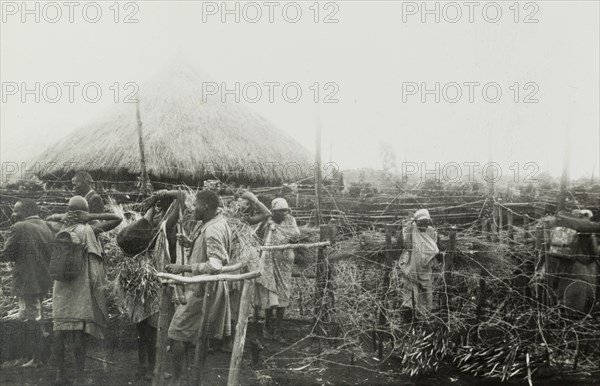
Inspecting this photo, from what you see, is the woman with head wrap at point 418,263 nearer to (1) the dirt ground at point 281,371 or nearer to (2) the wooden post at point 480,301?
(2) the wooden post at point 480,301

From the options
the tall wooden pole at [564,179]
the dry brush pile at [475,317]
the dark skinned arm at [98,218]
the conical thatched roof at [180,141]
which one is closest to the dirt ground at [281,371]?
the dry brush pile at [475,317]

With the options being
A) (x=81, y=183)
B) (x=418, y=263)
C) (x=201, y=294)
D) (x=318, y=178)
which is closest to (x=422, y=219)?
(x=418, y=263)

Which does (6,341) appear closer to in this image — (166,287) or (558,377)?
(166,287)

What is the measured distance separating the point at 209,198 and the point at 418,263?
2675 mm

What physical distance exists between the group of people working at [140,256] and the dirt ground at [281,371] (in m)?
0.28

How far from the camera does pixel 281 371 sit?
520cm

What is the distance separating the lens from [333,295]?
5.41 meters

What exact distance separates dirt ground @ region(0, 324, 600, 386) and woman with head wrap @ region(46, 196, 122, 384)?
17.2 inches

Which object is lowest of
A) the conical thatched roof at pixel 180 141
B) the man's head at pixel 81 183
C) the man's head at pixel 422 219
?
the man's head at pixel 422 219

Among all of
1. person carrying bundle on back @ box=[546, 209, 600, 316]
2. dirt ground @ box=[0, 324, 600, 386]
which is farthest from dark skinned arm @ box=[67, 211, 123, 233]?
person carrying bundle on back @ box=[546, 209, 600, 316]

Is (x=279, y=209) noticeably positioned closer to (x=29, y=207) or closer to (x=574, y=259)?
(x=29, y=207)

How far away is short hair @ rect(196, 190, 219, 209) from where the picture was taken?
428cm

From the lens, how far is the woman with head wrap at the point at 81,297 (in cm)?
447

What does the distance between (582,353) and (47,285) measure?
6256 millimetres
